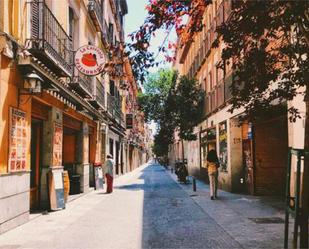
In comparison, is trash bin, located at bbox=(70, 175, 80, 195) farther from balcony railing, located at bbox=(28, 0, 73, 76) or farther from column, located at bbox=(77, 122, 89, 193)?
balcony railing, located at bbox=(28, 0, 73, 76)

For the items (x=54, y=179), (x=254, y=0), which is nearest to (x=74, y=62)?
(x=54, y=179)

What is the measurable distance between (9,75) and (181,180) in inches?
665

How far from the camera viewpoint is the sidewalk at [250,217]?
795 centimetres

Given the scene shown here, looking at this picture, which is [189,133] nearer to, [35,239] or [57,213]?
[57,213]

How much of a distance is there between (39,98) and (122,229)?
432cm

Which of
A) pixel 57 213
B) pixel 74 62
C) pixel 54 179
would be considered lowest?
pixel 57 213

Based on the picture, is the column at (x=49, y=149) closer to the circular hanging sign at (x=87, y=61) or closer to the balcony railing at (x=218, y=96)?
the circular hanging sign at (x=87, y=61)

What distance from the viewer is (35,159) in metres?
12.5

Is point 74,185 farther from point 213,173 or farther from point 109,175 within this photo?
point 213,173

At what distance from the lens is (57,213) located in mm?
11930

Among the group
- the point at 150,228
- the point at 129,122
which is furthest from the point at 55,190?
the point at 129,122

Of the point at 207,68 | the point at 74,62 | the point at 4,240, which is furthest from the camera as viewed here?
the point at 207,68

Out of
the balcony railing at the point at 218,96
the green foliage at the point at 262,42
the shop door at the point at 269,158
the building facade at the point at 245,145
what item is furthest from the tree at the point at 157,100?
the green foliage at the point at 262,42

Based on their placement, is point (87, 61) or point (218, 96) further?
point (218, 96)
